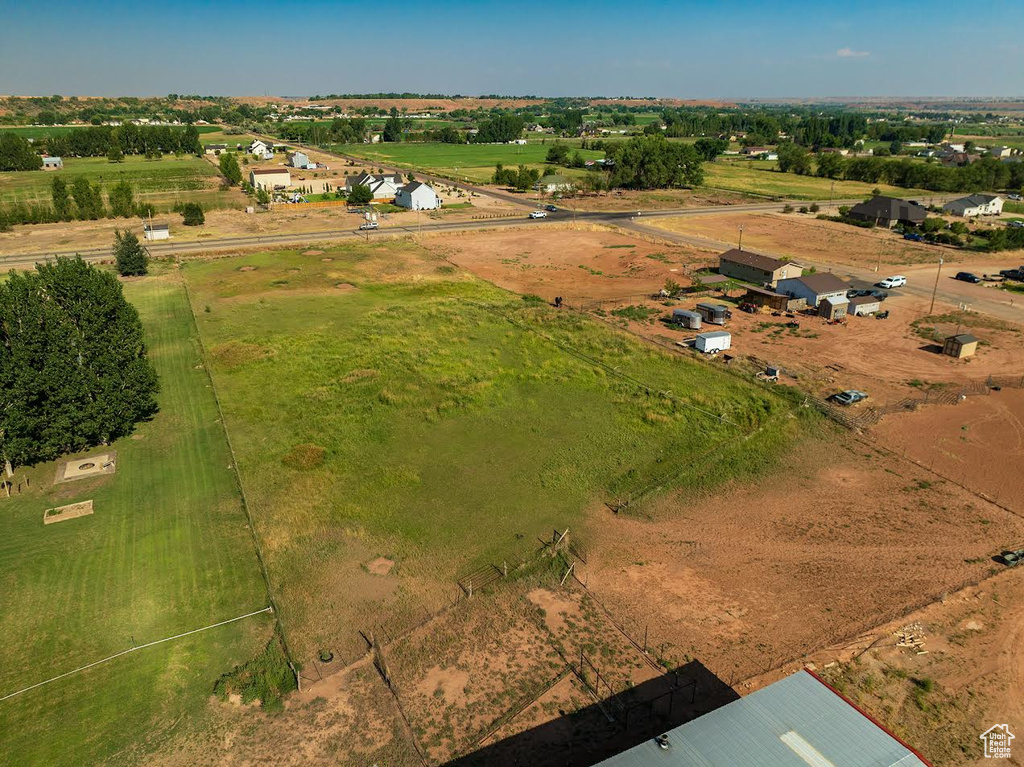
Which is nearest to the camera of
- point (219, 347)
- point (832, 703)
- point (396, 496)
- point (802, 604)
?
point (832, 703)

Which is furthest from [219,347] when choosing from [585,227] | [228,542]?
[585,227]

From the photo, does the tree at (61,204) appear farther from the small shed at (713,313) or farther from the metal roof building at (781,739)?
the metal roof building at (781,739)

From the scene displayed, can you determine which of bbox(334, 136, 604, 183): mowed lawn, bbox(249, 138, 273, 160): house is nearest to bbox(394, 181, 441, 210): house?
bbox(334, 136, 604, 183): mowed lawn

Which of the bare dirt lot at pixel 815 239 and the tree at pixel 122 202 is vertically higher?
the tree at pixel 122 202

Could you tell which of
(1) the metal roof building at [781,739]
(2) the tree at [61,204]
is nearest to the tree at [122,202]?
(2) the tree at [61,204]

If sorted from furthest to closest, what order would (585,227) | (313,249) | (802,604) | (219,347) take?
(585,227), (313,249), (219,347), (802,604)

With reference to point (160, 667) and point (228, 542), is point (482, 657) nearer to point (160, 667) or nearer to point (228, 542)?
point (160, 667)

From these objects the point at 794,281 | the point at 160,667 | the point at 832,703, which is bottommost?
the point at 160,667
